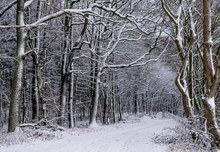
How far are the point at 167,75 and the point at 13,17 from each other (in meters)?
43.9

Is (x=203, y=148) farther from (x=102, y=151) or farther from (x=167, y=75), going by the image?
(x=167, y=75)

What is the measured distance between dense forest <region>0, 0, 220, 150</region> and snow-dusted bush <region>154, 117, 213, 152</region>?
0.15 m

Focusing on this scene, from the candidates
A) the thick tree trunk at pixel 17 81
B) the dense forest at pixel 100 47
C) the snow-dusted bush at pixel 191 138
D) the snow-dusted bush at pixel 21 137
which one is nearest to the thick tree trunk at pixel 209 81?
the dense forest at pixel 100 47

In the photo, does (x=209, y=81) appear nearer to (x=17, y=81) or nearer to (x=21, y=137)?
(x=21, y=137)

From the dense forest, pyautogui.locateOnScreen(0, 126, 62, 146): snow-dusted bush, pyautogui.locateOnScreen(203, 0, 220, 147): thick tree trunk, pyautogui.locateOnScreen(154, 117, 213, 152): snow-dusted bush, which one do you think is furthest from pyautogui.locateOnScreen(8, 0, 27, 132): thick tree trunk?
pyautogui.locateOnScreen(203, 0, 220, 147): thick tree trunk

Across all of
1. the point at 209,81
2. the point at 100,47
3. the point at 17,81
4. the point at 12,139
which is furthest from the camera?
the point at 100,47

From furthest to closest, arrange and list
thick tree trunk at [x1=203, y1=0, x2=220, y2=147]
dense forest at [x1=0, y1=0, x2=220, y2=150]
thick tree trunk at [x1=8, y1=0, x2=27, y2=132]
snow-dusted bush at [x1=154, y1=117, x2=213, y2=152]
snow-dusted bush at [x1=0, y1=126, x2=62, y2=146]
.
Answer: thick tree trunk at [x1=8, y1=0, x2=27, y2=132] → dense forest at [x1=0, y1=0, x2=220, y2=150] → snow-dusted bush at [x1=0, y1=126, x2=62, y2=146] → snow-dusted bush at [x1=154, y1=117, x2=213, y2=152] → thick tree trunk at [x1=203, y1=0, x2=220, y2=147]

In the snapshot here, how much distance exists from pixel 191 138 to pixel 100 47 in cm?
1342

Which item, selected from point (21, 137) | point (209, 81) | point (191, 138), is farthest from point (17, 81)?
point (209, 81)

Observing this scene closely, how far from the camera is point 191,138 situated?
1323cm

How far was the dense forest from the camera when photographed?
42.9ft

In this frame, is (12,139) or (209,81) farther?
(12,139)

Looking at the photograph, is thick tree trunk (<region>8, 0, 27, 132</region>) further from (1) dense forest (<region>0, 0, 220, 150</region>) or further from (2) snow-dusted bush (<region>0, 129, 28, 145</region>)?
(2) snow-dusted bush (<region>0, 129, 28, 145</region>)

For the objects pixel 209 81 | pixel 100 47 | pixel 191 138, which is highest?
pixel 100 47
